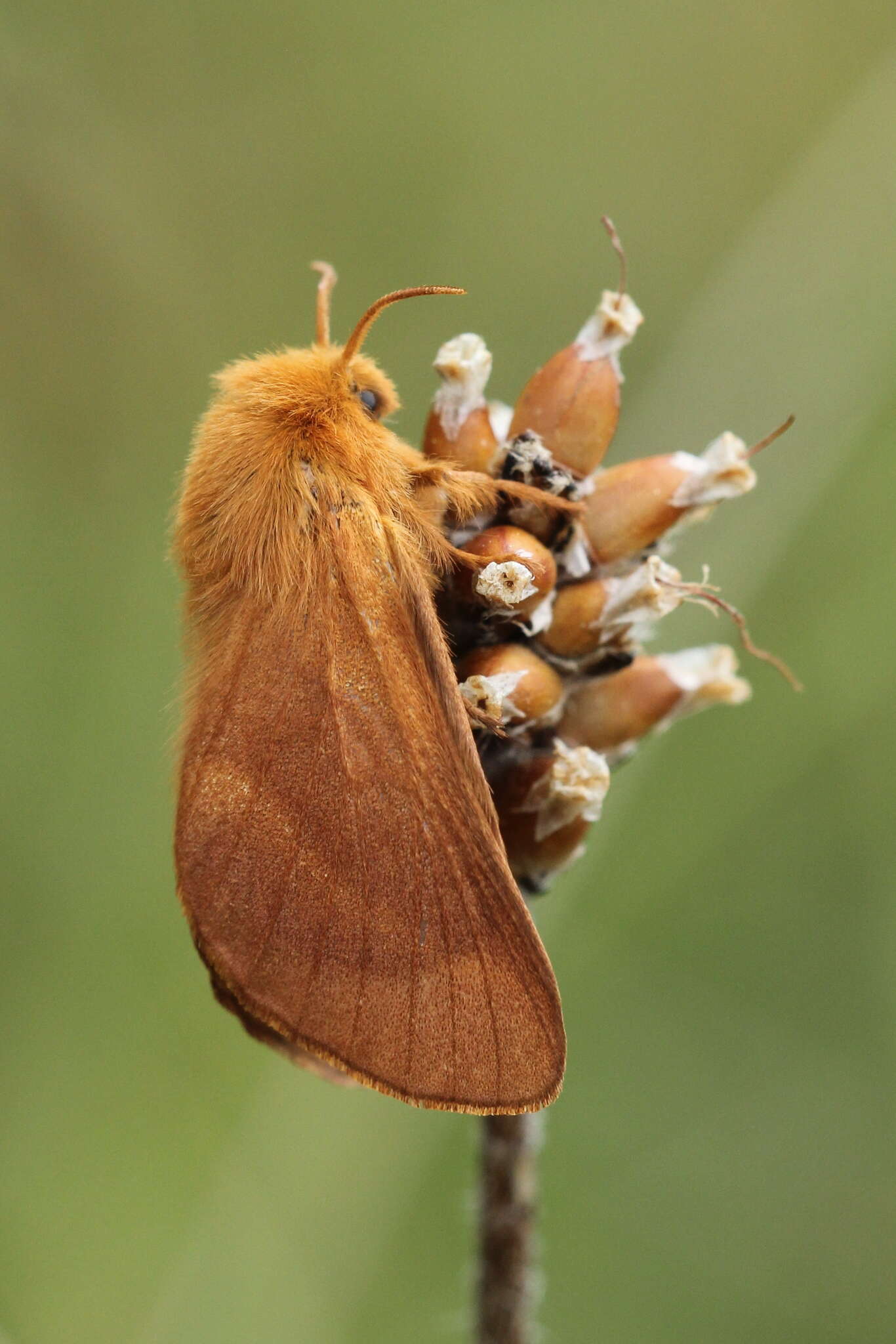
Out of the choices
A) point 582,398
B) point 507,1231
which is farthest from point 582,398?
point 507,1231

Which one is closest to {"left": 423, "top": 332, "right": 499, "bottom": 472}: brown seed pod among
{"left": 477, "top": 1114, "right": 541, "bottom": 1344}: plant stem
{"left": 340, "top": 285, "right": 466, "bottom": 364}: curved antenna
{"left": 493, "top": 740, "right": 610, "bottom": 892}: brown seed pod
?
{"left": 340, "top": 285, "right": 466, "bottom": 364}: curved antenna

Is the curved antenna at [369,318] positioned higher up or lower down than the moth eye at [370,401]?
higher up

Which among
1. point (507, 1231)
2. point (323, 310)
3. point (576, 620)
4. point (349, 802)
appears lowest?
point (507, 1231)

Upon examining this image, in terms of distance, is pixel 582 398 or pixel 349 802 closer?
pixel 349 802

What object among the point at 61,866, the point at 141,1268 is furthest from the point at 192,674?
the point at 141,1268

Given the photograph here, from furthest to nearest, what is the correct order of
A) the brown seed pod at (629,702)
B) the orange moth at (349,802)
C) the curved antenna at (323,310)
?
the curved antenna at (323,310), the brown seed pod at (629,702), the orange moth at (349,802)

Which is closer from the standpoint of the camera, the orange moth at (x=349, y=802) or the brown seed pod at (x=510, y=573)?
the orange moth at (x=349, y=802)

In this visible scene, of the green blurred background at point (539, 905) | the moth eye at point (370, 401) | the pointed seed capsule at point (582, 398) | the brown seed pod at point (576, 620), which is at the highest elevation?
the pointed seed capsule at point (582, 398)

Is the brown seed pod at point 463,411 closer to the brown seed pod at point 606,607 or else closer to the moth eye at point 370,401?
the moth eye at point 370,401

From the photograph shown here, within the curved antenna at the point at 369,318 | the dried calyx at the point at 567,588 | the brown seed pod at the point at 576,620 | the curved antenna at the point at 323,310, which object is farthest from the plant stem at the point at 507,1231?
the curved antenna at the point at 323,310

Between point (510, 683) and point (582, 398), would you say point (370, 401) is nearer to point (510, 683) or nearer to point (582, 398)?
point (582, 398)
